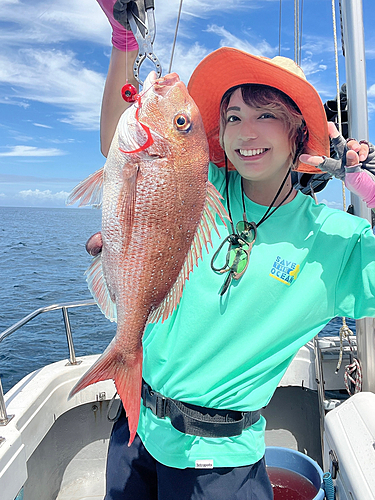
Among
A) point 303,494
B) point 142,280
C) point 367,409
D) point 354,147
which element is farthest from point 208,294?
point 303,494

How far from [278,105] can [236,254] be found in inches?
23.9

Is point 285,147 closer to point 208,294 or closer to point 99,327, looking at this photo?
point 208,294

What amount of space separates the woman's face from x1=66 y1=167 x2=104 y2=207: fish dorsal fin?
52cm

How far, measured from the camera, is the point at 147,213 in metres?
1.33

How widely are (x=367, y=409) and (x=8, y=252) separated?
98.1ft

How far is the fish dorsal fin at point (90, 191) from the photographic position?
1.38 meters

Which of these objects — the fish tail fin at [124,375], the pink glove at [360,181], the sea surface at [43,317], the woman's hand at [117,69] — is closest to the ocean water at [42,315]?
the sea surface at [43,317]

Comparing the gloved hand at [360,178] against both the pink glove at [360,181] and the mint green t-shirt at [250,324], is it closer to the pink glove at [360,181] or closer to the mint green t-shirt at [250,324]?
the pink glove at [360,181]

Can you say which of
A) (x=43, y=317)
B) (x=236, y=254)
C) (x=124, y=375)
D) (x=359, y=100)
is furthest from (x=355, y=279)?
(x=43, y=317)

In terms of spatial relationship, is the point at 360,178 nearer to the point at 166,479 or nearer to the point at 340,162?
the point at 340,162

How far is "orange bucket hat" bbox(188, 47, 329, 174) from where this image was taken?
1541mm

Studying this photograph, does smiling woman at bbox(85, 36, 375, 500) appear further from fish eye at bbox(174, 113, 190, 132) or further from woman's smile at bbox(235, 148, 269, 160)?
fish eye at bbox(174, 113, 190, 132)

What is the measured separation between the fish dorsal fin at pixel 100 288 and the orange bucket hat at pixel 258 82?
892 millimetres

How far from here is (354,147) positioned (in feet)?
5.50
